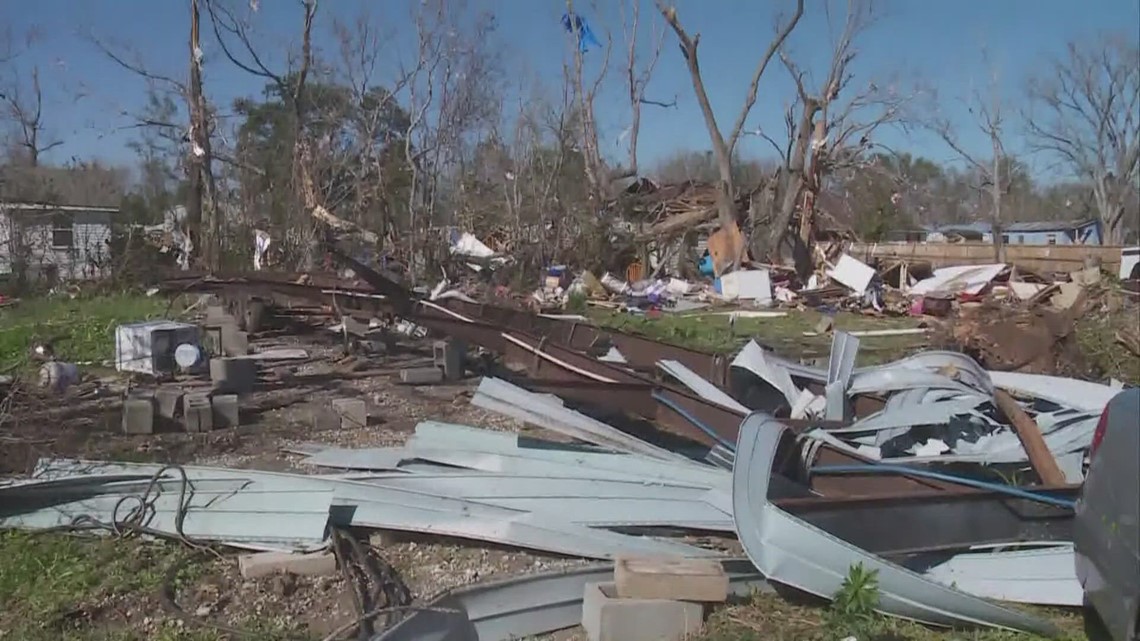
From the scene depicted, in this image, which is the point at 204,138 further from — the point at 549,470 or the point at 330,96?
the point at 549,470

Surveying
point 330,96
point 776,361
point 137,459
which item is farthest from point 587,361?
point 330,96

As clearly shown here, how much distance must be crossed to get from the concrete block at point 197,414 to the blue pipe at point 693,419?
3.37 meters

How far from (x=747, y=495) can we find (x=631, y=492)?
2.93ft

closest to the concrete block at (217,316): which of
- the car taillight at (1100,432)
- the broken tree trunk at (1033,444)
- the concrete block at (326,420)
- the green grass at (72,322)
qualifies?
the green grass at (72,322)

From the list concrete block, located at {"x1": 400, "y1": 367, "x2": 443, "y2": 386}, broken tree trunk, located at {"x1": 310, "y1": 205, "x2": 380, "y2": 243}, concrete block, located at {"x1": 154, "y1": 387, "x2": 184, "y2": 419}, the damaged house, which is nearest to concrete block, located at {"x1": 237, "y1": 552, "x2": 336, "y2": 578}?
concrete block, located at {"x1": 154, "y1": 387, "x2": 184, "y2": 419}

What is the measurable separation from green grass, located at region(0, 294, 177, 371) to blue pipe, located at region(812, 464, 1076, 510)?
322 inches

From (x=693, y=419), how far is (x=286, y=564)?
2694mm

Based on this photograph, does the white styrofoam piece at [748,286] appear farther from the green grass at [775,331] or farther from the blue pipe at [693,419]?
the blue pipe at [693,419]

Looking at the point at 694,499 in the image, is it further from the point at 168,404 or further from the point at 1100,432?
the point at 168,404

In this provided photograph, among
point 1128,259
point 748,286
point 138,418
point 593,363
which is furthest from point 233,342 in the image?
point 1128,259

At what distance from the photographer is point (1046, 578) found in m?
4.16

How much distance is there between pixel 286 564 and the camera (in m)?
4.22

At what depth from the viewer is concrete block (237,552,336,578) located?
4191 millimetres

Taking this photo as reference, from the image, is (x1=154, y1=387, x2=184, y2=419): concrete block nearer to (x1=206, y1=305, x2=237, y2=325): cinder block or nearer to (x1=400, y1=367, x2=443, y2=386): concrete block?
(x1=400, y1=367, x2=443, y2=386): concrete block
